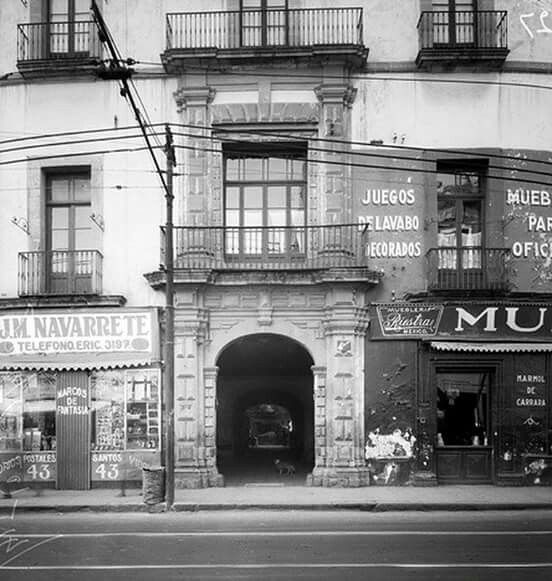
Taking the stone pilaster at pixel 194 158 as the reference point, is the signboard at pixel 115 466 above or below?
below

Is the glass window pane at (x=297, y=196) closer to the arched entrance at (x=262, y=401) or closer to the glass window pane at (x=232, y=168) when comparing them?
the glass window pane at (x=232, y=168)

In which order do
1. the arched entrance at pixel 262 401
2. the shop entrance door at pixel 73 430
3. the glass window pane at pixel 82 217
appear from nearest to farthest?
the shop entrance door at pixel 73 430, the glass window pane at pixel 82 217, the arched entrance at pixel 262 401

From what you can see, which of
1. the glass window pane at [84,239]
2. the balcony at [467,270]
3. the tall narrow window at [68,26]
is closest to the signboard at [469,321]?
the balcony at [467,270]

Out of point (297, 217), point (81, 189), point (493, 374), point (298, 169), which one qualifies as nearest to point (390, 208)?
point (297, 217)

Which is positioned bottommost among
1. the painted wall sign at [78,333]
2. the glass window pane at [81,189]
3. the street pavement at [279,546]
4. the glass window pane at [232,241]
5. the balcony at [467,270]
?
the street pavement at [279,546]

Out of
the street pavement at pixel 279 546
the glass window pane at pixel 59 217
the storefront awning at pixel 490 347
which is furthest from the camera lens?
the glass window pane at pixel 59 217

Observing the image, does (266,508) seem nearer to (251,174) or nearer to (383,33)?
(251,174)

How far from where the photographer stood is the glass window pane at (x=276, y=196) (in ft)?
62.2

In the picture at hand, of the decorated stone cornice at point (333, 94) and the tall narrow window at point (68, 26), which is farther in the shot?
the tall narrow window at point (68, 26)

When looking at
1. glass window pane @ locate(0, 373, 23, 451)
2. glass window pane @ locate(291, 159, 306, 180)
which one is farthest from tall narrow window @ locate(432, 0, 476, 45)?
glass window pane @ locate(0, 373, 23, 451)

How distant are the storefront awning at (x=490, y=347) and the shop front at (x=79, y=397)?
21.1 feet

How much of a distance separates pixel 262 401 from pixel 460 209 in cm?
890

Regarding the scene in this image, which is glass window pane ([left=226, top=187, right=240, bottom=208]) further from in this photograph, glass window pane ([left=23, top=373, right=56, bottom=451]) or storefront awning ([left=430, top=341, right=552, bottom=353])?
glass window pane ([left=23, top=373, right=56, bottom=451])

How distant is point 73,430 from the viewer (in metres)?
18.4
